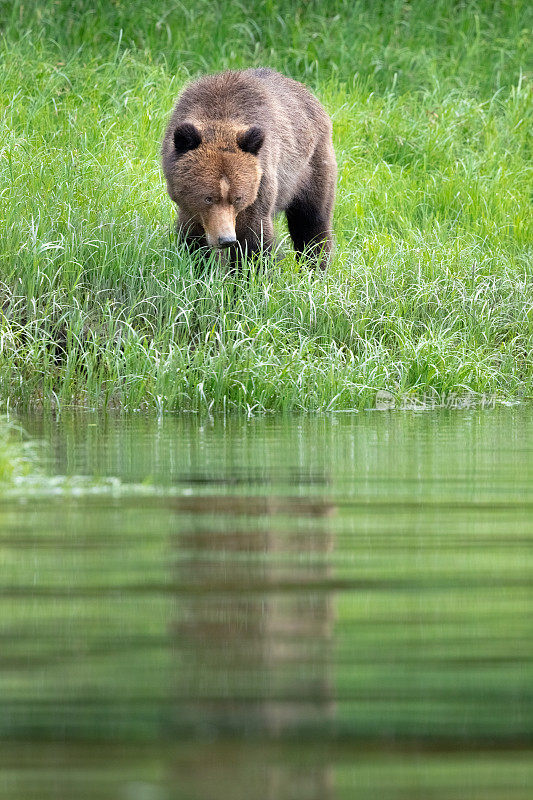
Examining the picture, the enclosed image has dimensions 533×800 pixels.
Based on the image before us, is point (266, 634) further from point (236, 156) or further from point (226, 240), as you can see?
point (236, 156)

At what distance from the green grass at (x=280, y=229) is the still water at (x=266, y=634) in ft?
10.0

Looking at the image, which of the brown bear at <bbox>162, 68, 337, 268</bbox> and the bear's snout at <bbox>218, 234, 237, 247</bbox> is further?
the brown bear at <bbox>162, 68, 337, 268</bbox>

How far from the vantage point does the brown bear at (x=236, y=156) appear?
9117 mm

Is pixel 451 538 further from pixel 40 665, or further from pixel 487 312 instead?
pixel 487 312

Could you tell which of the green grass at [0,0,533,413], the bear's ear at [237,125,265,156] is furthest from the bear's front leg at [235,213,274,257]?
the bear's ear at [237,125,265,156]

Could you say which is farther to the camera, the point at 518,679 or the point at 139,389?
the point at 139,389

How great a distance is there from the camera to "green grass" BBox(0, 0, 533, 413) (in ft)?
26.7

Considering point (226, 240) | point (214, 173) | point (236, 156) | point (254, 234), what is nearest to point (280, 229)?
point (254, 234)

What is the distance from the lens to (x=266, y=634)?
2.55 meters

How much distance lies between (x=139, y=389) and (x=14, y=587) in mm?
4919

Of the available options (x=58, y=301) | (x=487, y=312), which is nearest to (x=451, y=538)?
(x=58, y=301)

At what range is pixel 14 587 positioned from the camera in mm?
3045

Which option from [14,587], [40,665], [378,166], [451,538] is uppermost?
[40,665]

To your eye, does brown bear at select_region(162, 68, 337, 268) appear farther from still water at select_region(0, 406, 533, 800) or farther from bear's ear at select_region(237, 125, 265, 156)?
still water at select_region(0, 406, 533, 800)
